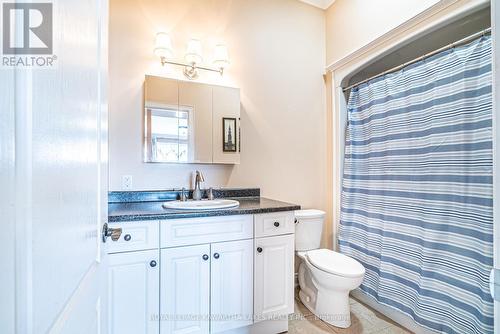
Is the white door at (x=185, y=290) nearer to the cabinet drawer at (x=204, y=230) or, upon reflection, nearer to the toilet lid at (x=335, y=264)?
the cabinet drawer at (x=204, y=230)

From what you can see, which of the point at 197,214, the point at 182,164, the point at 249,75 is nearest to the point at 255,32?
the point at 249,75

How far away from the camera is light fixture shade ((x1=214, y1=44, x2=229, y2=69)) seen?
6.66 feet

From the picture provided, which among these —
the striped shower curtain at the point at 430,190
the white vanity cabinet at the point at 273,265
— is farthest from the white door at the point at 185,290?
the striped shower curtain at the point at 430,190

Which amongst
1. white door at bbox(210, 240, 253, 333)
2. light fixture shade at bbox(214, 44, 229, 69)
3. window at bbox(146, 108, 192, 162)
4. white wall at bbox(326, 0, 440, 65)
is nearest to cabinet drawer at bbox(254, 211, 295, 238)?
white door at bbox(210, 240, 253, 333)

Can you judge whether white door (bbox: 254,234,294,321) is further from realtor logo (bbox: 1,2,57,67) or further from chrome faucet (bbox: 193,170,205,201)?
realtor logo (bbox: 1,2,57,67)

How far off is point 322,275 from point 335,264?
130mm

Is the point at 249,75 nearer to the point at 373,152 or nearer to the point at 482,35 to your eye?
the point at 373,152

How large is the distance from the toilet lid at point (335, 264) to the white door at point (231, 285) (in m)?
0.57

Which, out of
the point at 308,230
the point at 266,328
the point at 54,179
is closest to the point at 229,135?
the point at 308,230

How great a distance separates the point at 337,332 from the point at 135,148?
196 centimetres

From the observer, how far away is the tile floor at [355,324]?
1.76 meters

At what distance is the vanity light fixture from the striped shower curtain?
1.24 m

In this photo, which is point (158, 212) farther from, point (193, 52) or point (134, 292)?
point (193, 52)

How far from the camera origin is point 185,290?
144 cm
